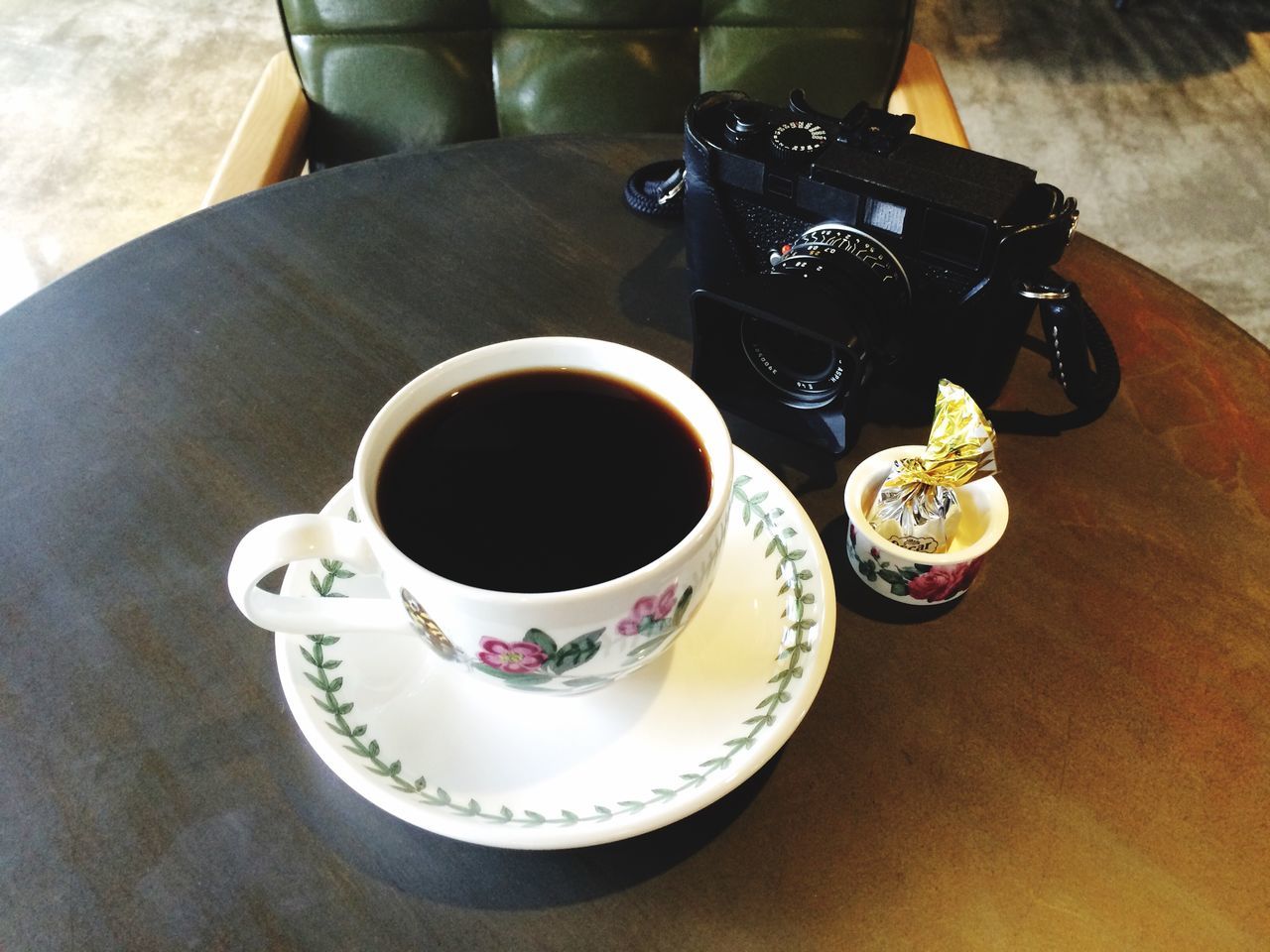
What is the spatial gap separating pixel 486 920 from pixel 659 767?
93 mm

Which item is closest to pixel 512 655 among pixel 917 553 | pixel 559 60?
pixel 917 553

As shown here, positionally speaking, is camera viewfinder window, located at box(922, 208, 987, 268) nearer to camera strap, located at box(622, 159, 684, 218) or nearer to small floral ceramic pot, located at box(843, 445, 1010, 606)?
small floral ceramic pot, located at box(843, 445, 1010, 606)

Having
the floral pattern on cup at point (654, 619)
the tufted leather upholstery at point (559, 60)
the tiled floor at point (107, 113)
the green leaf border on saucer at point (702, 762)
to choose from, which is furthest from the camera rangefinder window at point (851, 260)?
the tiled floor at point (107, 113)

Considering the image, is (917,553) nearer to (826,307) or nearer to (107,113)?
(826,307)

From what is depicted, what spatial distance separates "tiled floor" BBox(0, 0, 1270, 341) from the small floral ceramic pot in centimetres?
139

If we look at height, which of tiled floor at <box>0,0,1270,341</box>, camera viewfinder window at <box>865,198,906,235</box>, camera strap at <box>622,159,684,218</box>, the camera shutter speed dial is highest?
the camera shutter speed dial

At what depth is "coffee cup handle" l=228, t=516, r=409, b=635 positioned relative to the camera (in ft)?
1.30

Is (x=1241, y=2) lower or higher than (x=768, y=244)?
lower

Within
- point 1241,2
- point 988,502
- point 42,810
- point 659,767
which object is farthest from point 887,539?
point 1241,2

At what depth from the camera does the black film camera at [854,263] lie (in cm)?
56

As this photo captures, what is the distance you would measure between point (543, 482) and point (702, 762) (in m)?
0.15

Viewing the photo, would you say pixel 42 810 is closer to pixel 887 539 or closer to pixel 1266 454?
pixel 887 539

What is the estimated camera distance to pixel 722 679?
467 millimetres

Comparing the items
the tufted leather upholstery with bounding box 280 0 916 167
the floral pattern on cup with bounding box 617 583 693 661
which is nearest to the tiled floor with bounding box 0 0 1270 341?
the tufted leather upholstery with bounding box 280 0 916 167
